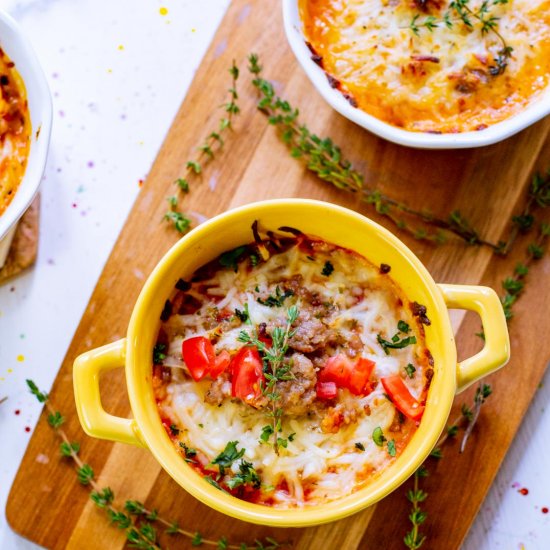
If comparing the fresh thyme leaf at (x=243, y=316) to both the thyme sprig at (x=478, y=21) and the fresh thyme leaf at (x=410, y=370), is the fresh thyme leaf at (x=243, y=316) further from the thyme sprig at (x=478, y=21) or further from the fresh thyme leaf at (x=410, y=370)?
the thyme sprig at (x=478, y=21)

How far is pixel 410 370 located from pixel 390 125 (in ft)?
2.39

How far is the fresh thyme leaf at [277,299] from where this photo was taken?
2.32 metres

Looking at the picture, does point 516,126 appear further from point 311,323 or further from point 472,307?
point 311,323

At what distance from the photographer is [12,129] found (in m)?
2.59

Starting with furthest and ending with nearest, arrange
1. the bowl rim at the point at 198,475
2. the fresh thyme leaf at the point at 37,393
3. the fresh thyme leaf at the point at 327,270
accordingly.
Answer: the fresh thyme leaf at the point at 37,393 < the fresh thyme leaf at the point at 327,270 < the bowl rim at the point at 198,475

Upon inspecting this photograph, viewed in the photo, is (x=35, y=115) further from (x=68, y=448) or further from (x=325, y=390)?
(x=325, y=390)

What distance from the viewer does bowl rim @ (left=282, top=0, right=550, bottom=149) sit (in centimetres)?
240

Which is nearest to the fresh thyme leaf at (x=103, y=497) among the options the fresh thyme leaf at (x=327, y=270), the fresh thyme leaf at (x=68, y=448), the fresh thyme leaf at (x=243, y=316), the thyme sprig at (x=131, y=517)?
the thyme sprig at (x=131, y=517)

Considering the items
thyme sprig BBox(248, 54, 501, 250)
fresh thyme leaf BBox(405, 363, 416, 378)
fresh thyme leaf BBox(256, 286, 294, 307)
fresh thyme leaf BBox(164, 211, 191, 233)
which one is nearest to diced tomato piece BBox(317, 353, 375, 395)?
fresh thyme leaf BBox(405, 363, 416, 378)

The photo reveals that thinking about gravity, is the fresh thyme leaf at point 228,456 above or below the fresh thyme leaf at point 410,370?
below

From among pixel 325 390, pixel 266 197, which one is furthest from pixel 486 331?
pixel 266 197

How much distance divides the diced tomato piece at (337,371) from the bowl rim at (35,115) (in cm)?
97

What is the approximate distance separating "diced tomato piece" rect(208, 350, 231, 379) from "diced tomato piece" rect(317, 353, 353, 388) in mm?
252

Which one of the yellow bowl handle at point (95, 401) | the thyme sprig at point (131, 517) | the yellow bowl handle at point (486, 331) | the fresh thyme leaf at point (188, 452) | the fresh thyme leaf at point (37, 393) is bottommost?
the thyme sprig at point (131, 517)
